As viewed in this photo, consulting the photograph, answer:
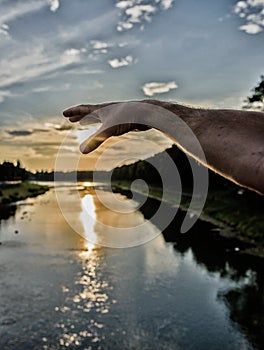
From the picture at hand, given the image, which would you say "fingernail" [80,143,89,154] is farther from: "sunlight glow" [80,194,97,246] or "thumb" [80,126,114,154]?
"sunlight glow" [80,194,97,246]

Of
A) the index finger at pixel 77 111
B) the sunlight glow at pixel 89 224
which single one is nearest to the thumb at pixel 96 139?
the index finger at pixel 77 111

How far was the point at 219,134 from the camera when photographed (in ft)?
3.31

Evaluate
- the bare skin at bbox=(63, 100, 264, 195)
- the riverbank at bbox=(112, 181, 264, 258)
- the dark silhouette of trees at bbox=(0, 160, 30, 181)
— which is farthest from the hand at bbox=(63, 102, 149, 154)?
the dark silhouette of trees at bbox=(0, 160, 30, 181)

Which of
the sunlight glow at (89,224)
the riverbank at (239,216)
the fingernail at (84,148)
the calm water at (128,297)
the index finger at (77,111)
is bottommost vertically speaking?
the calm water at (128,297)

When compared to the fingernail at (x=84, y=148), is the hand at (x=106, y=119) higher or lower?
higher

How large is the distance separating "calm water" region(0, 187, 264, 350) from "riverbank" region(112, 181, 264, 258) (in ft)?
8.14

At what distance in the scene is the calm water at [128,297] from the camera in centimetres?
1410

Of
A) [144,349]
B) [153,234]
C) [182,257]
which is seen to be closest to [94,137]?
[144,349]

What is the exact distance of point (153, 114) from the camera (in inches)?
44.1

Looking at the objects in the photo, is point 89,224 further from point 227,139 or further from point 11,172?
point 11,172

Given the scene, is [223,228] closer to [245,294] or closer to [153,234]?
[153,234]

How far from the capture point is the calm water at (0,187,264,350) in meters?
14.1

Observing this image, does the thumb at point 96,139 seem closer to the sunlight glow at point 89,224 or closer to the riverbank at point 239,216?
the riverbank at point 239,216

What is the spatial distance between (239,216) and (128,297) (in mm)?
21487
